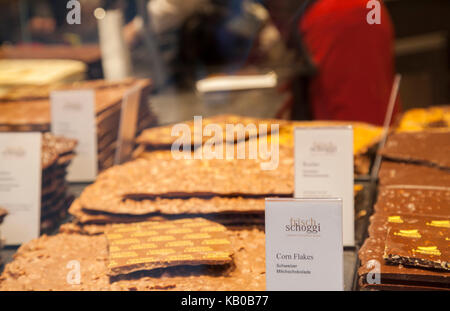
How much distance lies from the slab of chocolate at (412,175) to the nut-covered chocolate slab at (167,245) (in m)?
0.60

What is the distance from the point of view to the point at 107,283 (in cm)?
116

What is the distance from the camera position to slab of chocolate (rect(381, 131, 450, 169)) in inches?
68.0

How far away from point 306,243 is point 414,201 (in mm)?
552

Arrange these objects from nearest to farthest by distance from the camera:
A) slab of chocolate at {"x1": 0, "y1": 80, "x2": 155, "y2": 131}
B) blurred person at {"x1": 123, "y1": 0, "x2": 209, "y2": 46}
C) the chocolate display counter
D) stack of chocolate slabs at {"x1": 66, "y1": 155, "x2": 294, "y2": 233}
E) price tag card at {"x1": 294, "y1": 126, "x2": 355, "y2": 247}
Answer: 1. the chocolate display counter
2. price tag card at {"x1": 294, "y1": 126, "x2": 355, "y2": 247}
3. stack of chocolate slabs at {"x1": 66, "y1": 155, "x2": 294, "y2": 233}
4. slab of chocolate at {"x1": 0, "y1": 80, "x2": 155, "y2": 131}
5. blurred person at {"x1": 123, "y1": 0, "x2": 209, "y2": 46}

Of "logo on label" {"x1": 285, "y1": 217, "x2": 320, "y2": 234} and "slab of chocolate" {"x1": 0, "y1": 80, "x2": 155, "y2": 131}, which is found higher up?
"slab of chocolate" {"x1": 0, "y1": 80, "x2": 155, "y2": 131}

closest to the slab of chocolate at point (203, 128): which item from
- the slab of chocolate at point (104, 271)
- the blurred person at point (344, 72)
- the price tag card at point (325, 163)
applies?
the price tag card at point (325, 163)

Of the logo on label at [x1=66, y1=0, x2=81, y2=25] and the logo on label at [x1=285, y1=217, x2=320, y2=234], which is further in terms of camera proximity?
the logo on label at [x1=66, y1=0, x2=81, y2=25]

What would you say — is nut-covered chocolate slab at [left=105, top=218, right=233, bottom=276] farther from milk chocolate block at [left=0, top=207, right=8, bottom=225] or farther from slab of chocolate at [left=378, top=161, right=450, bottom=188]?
slab of chocolate at [left=378, top=161, right=450, bottom=188]

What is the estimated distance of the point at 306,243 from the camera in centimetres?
99

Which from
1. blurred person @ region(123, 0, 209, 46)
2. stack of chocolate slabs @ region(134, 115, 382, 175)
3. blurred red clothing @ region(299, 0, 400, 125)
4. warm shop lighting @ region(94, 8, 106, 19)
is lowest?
stack of chocolate slabs @ region(134, 115, 382, 175)

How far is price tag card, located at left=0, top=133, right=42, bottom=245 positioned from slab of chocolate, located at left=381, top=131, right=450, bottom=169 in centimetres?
110

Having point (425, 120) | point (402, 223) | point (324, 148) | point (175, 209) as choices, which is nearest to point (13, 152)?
point (175, 209)

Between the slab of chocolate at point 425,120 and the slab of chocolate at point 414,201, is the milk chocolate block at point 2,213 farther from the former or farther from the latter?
the slab of chocolate at point 425,120

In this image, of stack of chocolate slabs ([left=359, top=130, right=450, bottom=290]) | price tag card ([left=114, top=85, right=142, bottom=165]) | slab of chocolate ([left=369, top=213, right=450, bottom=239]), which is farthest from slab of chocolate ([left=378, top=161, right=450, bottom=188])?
price tag card ([left=114, top=85, right=142, bottom=165])
